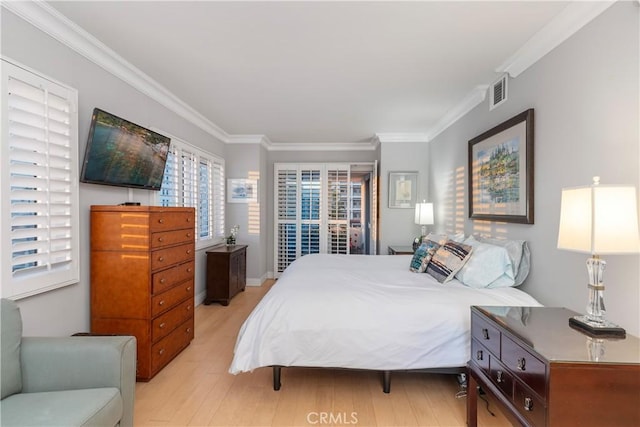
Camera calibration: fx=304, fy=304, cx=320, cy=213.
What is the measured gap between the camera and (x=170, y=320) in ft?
8.51

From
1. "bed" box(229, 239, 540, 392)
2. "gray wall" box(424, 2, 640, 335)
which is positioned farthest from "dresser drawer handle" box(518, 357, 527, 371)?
"gray wall" box(424, 2, 640, 335)

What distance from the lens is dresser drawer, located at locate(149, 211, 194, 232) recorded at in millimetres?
2338

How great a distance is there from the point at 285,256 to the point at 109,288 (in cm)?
365

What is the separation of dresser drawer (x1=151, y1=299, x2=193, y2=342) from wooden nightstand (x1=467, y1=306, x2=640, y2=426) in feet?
7.58

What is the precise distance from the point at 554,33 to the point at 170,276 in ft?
11.0

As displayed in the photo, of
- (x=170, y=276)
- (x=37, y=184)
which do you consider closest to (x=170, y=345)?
(x=170, y=276)

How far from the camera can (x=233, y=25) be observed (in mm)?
2033

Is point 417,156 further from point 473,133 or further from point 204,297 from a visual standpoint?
point 204,297

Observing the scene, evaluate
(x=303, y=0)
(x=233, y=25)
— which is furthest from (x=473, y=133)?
(x=233, y=25)

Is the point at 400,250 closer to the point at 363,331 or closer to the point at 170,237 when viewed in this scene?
the point at 363,331

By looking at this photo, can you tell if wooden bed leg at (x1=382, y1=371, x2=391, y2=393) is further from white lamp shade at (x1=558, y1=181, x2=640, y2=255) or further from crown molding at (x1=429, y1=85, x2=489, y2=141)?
crown molding at (x1=429, y1=85, x2=489, y2=141)

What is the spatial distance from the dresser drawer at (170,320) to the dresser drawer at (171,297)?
0.05 metres

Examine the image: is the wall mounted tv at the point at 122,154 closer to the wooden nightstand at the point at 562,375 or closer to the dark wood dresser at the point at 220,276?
the dark wood dresser at the point at 220,276

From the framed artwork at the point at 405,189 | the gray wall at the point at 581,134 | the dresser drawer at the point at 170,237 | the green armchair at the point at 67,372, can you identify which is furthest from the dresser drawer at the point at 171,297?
the framed artwork at the point at 405,189
